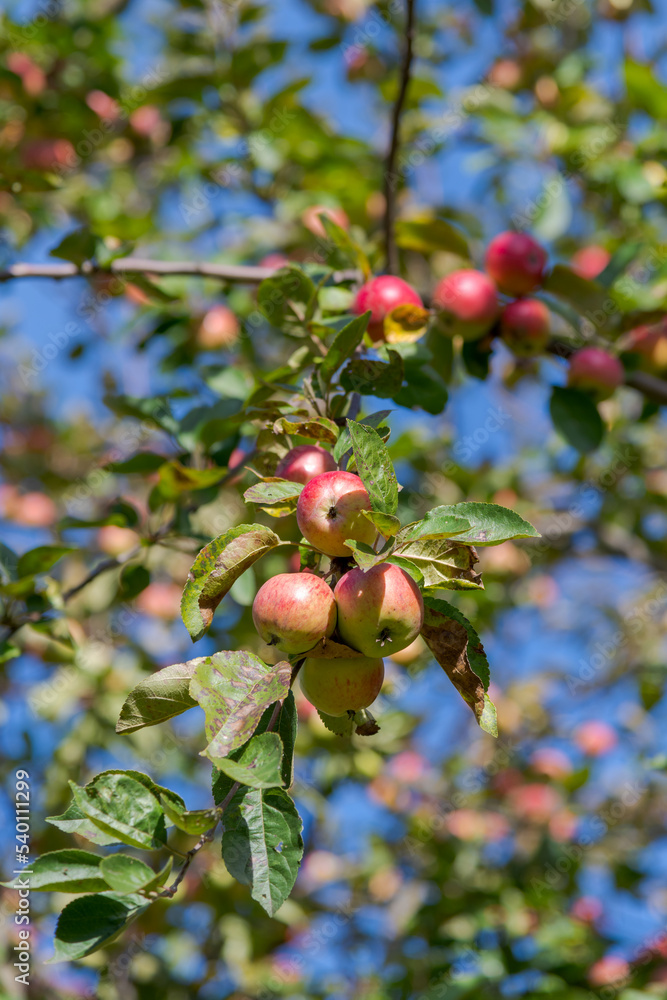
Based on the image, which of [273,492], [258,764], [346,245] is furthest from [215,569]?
[346,245]

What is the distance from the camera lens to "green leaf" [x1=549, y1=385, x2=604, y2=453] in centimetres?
178

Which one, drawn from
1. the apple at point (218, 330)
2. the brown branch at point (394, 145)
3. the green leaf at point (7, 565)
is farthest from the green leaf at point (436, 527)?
the apple at point (218, 330)

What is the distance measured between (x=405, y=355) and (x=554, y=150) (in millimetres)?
1727

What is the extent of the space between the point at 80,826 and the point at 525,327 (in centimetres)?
135

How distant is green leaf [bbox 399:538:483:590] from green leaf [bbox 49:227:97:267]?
1.12m

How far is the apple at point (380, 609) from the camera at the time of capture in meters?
0.85

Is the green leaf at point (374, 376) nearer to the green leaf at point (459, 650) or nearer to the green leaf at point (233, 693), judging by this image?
the green leaf at point (459, 650)

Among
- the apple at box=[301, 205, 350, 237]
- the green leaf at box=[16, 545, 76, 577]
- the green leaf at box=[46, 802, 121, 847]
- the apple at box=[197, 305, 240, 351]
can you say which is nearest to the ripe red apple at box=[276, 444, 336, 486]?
the green leaf at box=[46, 802, 121, 847]

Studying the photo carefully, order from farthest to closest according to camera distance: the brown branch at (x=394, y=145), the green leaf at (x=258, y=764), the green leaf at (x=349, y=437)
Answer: the brown branch at (x=394, y=145)
the green leaf at (x=349, y=437)
the green leaf at (x=258, y=764)

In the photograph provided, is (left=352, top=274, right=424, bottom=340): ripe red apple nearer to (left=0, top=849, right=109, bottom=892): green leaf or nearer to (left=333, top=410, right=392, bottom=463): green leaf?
(left=333, top=410, right=392, bottom=463): green leaf

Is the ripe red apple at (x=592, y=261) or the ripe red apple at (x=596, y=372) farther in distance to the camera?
the ripe red apple at (x=592, y=261)

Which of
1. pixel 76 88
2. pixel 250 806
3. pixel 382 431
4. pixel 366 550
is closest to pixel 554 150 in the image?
pixel 76 88

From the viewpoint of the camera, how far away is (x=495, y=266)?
6.24 ft

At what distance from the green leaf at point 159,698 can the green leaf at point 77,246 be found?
3.63 ft
